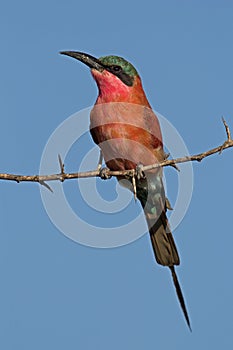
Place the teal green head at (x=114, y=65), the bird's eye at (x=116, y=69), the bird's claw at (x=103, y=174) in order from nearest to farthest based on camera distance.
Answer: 1. the bird's claw at (x=103, y=174)
2. the teal green head at (x=114, y=65)
3. the bird's eye at (x=116, y=69)

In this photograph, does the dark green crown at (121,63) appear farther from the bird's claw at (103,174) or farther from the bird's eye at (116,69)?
the bird's claw at (103,174)

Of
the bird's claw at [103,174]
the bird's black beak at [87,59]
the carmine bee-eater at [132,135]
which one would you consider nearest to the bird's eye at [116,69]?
the carmine bee-eater at [132,135]

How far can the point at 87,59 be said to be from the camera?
4.94 meters

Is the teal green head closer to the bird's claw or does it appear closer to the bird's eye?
the bird's eye

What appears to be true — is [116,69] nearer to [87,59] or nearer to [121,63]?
Result: [121,63]

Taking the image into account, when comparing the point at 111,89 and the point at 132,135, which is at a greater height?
the point at 111,89

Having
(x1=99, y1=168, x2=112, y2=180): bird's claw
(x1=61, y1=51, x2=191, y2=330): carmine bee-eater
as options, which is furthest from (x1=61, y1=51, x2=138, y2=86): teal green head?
(x1=99, y1=168, x2=112, y2=180): bird's claw

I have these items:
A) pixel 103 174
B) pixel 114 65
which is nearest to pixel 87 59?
pixel 114 65

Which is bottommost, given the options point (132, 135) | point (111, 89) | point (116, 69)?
point (132, 135)

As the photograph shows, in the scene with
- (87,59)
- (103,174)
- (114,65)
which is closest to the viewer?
(103,174)

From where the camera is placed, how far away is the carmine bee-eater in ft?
15.8

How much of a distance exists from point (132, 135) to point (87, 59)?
72cm

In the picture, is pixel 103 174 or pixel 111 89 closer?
pixel 103 174

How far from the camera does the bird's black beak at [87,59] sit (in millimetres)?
4793
